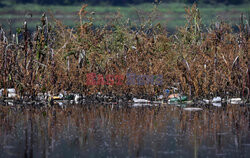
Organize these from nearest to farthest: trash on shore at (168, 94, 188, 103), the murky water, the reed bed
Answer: the murky water
the reed bed
trash on shore at (168, 94, 188, 103)

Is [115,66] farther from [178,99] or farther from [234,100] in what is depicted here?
[234,100]

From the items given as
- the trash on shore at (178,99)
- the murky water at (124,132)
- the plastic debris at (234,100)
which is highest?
the murky water at (124,132)

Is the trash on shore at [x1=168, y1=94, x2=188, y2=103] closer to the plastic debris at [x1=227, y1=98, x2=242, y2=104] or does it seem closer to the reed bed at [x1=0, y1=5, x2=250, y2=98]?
the reed bed at [x1=0, y1=5, x2=250, y2=98]

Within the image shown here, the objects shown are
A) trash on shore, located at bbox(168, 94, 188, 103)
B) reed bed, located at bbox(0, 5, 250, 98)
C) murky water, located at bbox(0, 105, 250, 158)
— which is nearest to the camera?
A: murky water, located at bbox(0, 105, 250, 158)

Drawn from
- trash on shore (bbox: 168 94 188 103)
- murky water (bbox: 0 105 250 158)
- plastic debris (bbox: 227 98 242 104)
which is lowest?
Answer: trash on shore (bbox: 168 94 188 103)

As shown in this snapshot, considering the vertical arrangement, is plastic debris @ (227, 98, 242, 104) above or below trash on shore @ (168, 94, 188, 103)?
above

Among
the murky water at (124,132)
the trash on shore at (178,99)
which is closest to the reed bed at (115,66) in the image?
the trash on shore at (178,99)

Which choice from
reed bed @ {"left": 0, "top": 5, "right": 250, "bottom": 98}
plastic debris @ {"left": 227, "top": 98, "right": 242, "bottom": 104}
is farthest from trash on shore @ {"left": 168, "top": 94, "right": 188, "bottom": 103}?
plastic debris @ {"left": 227, "top": 98, "right": 242, "bottom": 104}

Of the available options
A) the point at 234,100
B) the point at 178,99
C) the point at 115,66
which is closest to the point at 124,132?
the point at 178,99

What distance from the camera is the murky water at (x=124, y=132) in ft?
44.3

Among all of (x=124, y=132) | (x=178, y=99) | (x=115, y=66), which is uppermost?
(x=115, y=66)

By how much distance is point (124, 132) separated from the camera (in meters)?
16.1

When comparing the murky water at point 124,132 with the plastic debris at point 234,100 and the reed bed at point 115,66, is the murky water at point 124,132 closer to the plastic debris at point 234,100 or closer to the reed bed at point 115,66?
the plastic debris at point 234,100

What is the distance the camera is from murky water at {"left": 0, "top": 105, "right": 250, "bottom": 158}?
1350 cm
